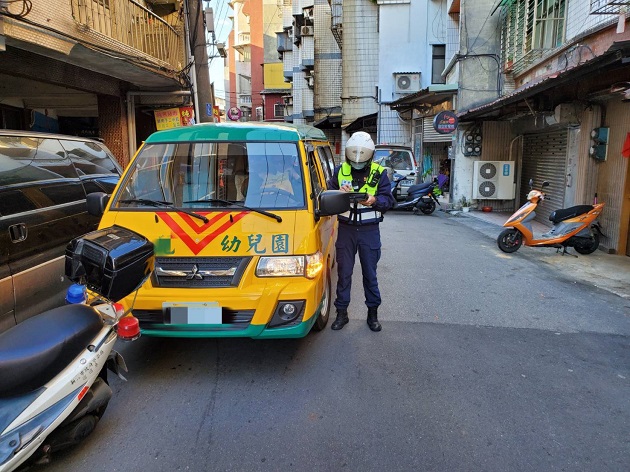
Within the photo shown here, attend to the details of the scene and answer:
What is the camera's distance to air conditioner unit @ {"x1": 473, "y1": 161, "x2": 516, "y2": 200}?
42.6ft

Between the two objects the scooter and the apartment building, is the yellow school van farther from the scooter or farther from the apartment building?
the apartment building

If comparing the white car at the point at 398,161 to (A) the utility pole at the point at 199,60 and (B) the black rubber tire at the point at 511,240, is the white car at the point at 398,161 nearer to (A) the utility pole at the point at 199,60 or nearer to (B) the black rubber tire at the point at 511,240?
(A) the utility pole at the point at 199,60

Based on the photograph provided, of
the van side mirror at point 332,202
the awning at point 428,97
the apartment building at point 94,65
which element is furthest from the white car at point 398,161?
the van side mirror at point 332,202

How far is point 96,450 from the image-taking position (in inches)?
107

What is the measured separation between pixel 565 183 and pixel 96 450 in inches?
380

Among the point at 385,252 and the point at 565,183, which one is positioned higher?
the point at 565,183

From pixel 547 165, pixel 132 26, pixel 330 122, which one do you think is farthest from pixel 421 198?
pixel 330 122

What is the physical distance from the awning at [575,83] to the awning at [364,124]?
37.3 feet

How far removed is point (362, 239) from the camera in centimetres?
438

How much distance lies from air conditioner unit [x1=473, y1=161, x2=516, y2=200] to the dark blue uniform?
9572 millimetres

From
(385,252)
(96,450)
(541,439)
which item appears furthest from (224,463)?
(385,252)

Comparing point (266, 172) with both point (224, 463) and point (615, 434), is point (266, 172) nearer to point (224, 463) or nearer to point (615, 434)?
point (224, 463)

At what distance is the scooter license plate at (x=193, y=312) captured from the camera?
3379 millimetres

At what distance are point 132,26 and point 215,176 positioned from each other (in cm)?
652
